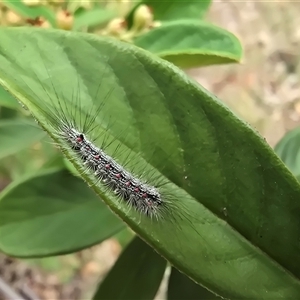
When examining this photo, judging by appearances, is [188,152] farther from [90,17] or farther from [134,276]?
[90,17]

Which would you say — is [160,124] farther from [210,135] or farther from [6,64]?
[6,64]

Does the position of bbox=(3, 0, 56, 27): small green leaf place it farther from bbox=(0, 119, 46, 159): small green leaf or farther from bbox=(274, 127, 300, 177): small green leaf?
bbox=(274, 127, 300, 177): small green leaf

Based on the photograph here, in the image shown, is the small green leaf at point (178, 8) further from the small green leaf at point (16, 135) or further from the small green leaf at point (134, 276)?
the small green leaf at point (134, 276)

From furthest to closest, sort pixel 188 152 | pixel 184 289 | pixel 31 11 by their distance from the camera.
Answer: pixel 31 11 → pixel 184 289 → pixel 188 152

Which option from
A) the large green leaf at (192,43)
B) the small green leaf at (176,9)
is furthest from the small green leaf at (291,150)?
the small green leaf at (176,9)

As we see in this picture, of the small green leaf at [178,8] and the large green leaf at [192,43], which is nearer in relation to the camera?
the large green leaf at [192,43]


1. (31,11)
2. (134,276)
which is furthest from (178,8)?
(134,276)

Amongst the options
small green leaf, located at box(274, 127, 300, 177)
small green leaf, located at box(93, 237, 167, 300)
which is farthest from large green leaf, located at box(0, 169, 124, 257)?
small green leaf, located at box(274, 127, 300, 177)
